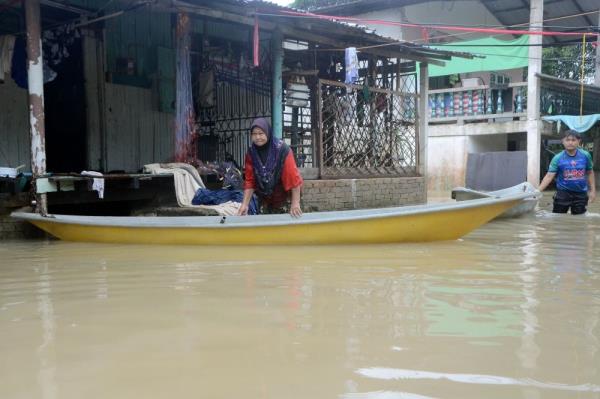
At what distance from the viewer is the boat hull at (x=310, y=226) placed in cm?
525

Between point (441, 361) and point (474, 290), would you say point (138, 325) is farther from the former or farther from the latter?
point (474, 290)

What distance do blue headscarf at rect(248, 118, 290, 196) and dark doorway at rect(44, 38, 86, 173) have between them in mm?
3939

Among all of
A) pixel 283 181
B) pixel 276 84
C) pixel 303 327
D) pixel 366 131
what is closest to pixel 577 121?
pixel 366 131

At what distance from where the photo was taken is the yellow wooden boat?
5.25m

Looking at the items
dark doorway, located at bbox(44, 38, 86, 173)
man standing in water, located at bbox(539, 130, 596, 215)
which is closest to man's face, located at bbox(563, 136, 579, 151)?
man standing in water, located at bbox(539, 130, 596, 215)

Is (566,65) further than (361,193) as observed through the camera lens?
Yes

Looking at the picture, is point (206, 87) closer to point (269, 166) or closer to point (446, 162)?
point (269, 166)

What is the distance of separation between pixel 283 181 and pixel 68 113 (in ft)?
14.8

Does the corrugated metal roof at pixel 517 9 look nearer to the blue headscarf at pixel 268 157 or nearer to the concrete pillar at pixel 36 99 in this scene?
the concrete pillar at pixel 36 99

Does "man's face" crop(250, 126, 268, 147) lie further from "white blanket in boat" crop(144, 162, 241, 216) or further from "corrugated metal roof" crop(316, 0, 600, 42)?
"corrugated metal roof" crop(316, 0, 600, 42)

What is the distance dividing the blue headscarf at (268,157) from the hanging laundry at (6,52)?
3.90 metres

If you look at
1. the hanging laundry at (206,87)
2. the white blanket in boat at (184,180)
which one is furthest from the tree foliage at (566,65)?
the white blanket in boat at (184,180)

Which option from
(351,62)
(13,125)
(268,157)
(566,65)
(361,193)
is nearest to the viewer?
(268,157)

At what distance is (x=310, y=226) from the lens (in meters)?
5.32
